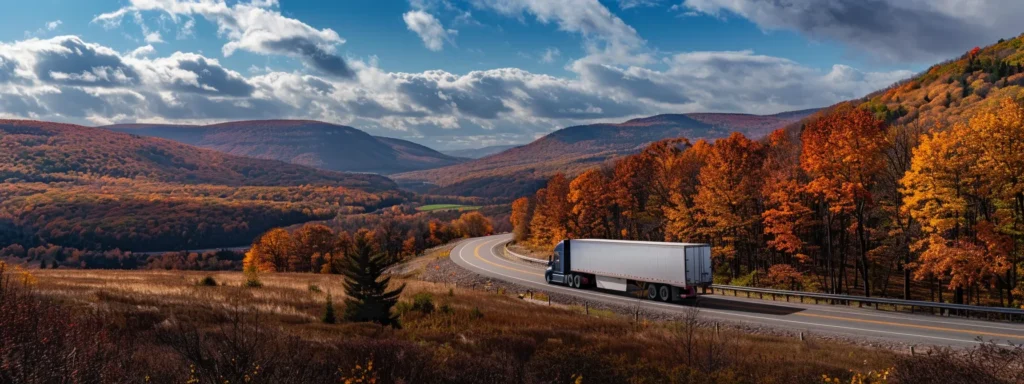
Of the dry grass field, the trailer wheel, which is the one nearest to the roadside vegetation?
the trailer wheel

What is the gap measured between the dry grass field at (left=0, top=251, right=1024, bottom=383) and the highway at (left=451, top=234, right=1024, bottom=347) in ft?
12.4

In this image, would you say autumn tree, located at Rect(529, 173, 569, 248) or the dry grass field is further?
autumn tree, located at Rect(529, 173, 569, 248)

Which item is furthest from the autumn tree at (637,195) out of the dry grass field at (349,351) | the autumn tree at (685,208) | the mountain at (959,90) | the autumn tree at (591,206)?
the mountain at (959,90)

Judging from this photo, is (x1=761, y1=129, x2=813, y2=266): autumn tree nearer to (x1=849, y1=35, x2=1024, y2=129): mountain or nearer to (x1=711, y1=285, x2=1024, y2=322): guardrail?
(x1=711, y1=285, x2=1024, y2=322): guardrail

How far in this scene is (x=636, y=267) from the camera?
115ft

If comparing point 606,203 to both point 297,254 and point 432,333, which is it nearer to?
point 432,333

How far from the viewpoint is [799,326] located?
83.6ft

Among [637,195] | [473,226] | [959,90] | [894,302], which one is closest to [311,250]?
[473,226]

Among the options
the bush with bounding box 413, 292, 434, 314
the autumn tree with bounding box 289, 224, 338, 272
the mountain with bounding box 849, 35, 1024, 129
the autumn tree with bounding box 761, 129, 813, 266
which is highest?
the mountain with bounding box 849, 35, 1024, 129

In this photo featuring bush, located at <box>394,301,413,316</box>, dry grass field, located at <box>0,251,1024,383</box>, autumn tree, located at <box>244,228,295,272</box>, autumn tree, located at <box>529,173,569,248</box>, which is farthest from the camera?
autumn tree, located at <box>244,228,295,272</box>

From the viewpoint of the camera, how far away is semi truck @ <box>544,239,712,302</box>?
32.1 meters

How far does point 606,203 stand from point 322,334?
4842cm

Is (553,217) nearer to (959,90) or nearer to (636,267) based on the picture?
(636,267)

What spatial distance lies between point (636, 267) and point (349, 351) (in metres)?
26.5
